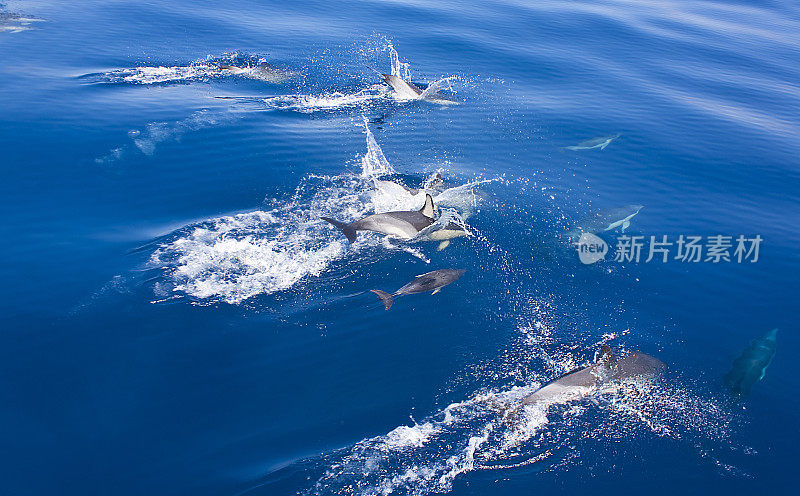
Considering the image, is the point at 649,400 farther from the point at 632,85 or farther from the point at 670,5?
the point at 670,5

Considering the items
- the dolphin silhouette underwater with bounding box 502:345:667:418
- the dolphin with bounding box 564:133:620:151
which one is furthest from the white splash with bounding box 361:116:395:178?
the dolphin silhouette underwater with bounding box 502:345:667:418

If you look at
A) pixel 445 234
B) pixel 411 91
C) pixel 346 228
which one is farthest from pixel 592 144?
pixel 346 228

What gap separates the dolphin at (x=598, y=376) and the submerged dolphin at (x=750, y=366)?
1549 millimetres

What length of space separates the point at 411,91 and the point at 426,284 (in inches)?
638

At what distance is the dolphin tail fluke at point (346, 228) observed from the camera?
15070 mm

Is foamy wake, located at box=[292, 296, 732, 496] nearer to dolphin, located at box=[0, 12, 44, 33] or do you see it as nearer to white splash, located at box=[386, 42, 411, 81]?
white splash, located at box=[386, 42, 411, 81]

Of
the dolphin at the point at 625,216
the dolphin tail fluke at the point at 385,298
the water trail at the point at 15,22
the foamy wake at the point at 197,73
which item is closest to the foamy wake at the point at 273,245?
the dolphin tail fluke at the point at 385,298

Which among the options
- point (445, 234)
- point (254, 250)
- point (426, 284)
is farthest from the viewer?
point (445, 234)

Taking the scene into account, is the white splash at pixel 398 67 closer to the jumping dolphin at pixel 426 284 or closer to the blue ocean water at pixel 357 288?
the blue ocean water at pixel 357 288

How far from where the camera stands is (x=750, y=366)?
12250 mm

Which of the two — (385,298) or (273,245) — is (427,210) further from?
(273,245)

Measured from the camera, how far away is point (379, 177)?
19.2 meters

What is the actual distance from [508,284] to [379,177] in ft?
22.7

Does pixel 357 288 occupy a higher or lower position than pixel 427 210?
lower
